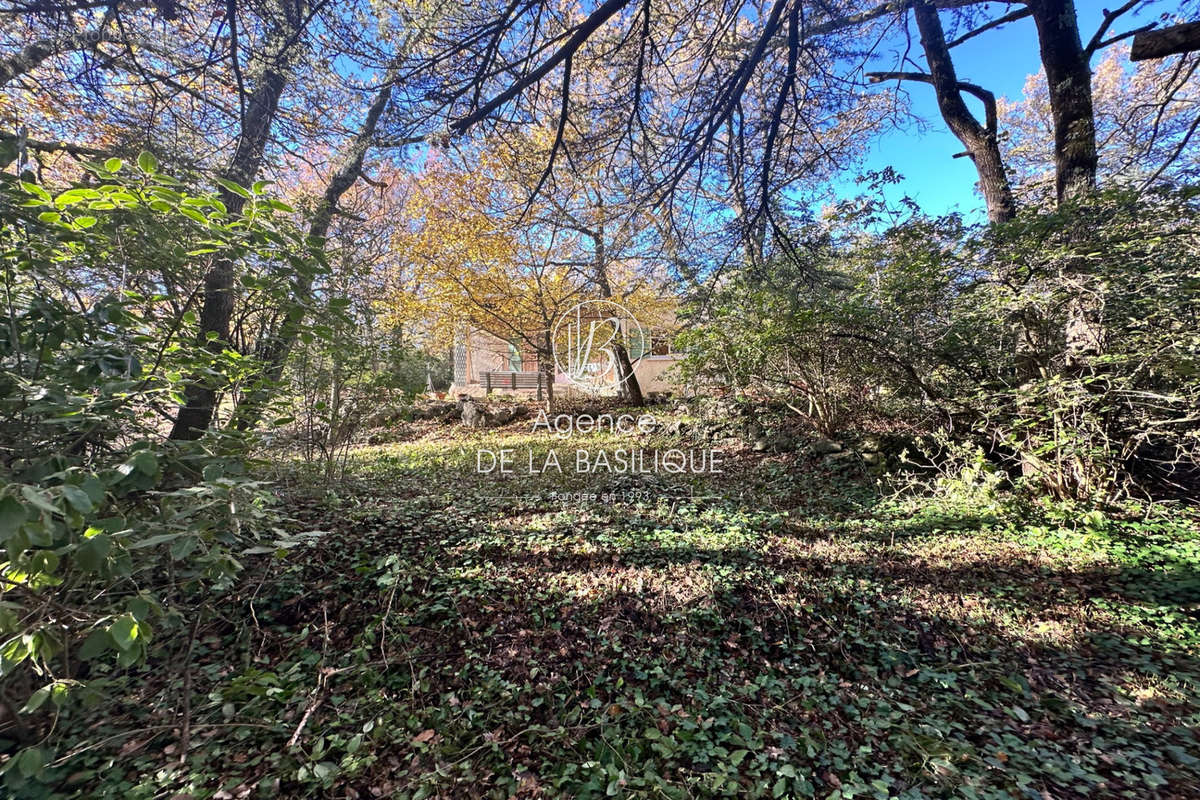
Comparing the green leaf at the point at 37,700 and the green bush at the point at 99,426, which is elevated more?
the green bush at the point at 99,426

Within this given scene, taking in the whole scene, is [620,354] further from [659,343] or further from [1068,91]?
[1068,91]

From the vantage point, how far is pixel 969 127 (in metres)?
4.05

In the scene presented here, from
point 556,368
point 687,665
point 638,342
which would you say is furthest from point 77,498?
point 638,342

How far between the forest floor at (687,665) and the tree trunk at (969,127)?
2858mm

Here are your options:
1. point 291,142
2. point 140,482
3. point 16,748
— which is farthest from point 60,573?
point 291,142

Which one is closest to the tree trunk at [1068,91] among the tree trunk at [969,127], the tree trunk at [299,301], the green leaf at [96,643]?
the tree trunk at [969,127]

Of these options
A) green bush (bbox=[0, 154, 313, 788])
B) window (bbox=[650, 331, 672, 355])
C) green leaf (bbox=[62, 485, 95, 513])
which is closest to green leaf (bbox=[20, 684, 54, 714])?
green bush (bbox=[0, 154, 313, 788])

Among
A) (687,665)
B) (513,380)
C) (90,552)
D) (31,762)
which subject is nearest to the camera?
(90,552)

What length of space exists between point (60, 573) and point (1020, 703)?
10.6ft

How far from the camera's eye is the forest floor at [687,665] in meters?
1.33

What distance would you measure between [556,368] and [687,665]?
6194mm

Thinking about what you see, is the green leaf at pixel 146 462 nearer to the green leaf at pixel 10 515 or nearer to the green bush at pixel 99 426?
the green bush at pixel 99 426

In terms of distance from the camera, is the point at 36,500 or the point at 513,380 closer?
the point at 36,500

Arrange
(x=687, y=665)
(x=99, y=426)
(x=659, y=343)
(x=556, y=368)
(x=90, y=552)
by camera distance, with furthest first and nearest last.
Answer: (x=659, y=343), (x=556, y=368), (x=687, y=665), (x=99, y=426), (x=90, y=552)
